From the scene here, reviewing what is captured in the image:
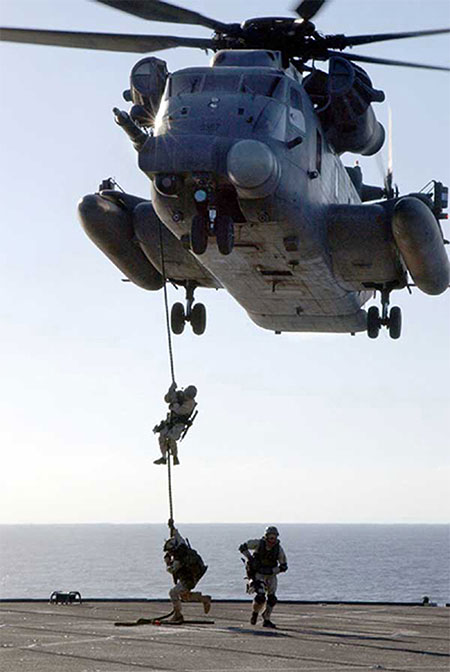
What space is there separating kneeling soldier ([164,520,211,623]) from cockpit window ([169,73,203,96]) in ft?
23.8

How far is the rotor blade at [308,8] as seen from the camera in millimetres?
21734

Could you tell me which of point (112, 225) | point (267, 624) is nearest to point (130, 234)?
point (112, 225)

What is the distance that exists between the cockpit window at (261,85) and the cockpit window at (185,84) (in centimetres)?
79

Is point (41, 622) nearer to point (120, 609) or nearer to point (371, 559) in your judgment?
point (120, 609)

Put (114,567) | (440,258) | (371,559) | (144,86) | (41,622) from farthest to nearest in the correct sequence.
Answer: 1. (371,559)
2. (114,567)
3. (440,258)
4. (144,86)
5. (41,622)

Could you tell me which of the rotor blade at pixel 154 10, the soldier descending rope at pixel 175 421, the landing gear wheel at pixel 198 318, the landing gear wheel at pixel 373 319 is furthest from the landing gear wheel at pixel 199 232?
the landing gear wheel at pixel 373 319

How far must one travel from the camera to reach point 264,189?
733 inches

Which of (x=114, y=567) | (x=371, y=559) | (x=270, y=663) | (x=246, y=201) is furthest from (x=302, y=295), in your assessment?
(x=371, y=559)

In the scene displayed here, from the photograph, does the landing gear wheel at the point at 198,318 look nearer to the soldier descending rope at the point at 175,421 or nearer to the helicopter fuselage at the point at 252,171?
the helicopter fuselage at the point at 252,171

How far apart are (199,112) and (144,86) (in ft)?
8.44

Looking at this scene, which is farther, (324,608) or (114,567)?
(114,567)

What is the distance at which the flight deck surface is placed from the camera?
554 inches

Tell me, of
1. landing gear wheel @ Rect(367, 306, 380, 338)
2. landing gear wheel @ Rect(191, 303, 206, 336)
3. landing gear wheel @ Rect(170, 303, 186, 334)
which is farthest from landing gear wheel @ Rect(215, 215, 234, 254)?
landing gear wheel @ Rect(367, 306, 380, 338)

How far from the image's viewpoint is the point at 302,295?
2347cm
